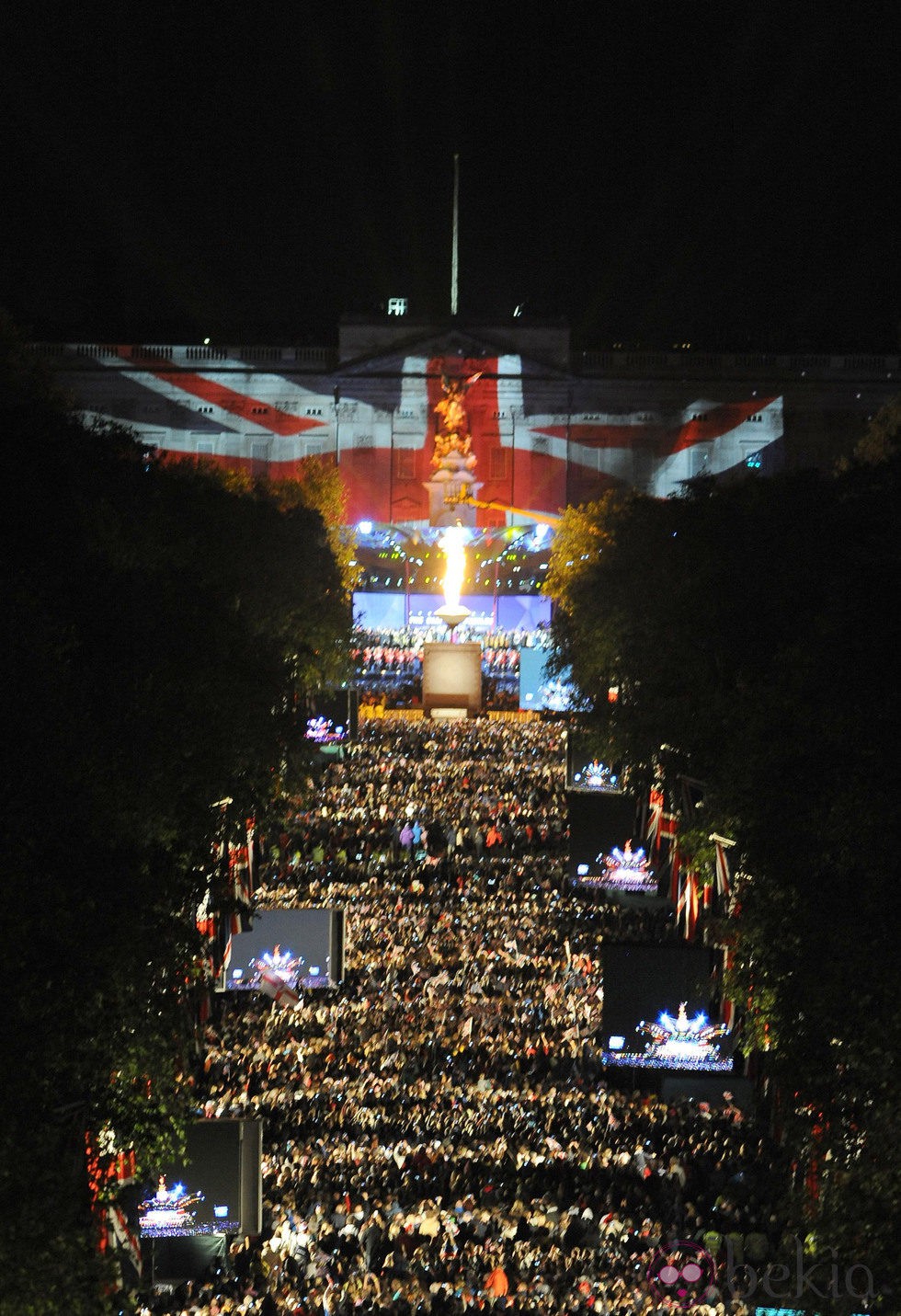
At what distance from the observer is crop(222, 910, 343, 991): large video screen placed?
66.1 feet

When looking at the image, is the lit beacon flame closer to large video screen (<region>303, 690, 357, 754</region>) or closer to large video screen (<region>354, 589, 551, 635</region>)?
large video screen (<region>354, 589, 551, 635</region>)

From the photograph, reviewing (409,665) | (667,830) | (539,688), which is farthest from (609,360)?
(667,830)

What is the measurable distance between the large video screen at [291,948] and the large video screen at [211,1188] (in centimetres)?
612

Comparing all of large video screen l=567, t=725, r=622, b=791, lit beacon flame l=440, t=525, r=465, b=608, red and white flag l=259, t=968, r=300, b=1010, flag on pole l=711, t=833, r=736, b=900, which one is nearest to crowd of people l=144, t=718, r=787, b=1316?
red and white flag l=259, t=968, r=300, b=1010

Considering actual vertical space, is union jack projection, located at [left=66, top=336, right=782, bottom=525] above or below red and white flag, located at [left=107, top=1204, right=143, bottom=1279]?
above

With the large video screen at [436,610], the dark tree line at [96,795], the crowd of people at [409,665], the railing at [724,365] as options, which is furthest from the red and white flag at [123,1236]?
the railing at [724,365]

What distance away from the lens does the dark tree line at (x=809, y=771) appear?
11312 mm

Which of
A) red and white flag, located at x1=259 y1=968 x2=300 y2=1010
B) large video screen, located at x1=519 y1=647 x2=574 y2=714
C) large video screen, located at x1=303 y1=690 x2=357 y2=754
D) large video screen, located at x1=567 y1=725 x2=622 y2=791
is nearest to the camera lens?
red and white flag, located at x1=259 y1=968 x2=300 y2=1010

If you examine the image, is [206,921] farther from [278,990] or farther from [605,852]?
[605,852]

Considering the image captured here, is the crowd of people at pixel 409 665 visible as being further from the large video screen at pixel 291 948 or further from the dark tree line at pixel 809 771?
the large video screen at pixel 291 948

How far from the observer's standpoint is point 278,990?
20000 millimetres

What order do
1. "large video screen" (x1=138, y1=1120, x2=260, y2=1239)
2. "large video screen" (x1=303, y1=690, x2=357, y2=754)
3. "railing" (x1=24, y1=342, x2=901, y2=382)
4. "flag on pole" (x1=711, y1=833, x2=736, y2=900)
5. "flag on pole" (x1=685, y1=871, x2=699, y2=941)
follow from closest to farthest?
"large video screen" (x1=138, y1=1120, x2=260, y2=1239) < "flag on pole" (x1=711, y1=833, x2=736, y2=900) < "flag on pole" (x1=685, y1=871, x2=699, y2=941) < "large video screen" (x1=303, y1=690, x2=357, y2=754) < "railing" (x1=24, y1=342, x2=901, y2=382)

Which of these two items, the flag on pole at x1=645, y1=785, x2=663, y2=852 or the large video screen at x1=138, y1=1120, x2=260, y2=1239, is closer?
the large video screen at x1=138, y1=1120, x2=260, y2=1239

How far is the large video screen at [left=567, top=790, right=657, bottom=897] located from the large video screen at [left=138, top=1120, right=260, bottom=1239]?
11722 mm
